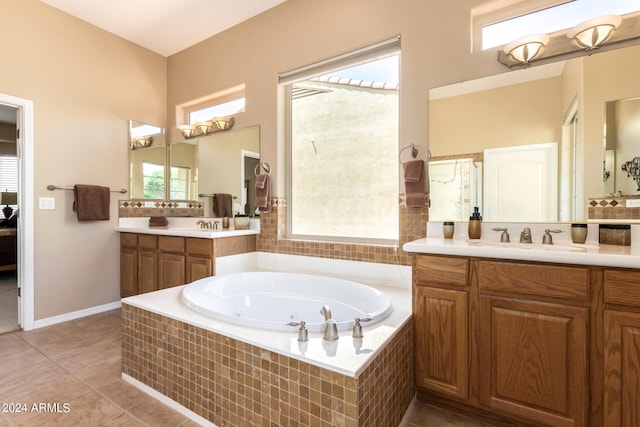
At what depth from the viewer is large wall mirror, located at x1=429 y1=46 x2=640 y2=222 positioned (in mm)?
1763

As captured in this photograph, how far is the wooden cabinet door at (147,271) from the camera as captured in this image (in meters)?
3.18

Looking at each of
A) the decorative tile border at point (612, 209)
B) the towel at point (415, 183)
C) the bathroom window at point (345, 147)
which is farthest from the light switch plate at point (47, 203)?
the decorative tile border at point (612, 209)

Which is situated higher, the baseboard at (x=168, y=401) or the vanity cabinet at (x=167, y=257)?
the vanity cabinet at (x=167, y=257)

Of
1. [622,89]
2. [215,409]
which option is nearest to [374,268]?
[215,409]

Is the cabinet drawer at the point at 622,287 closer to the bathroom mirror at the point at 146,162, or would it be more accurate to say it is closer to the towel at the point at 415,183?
the towel at the point at 415,183

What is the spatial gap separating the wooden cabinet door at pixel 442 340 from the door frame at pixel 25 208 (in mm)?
3358

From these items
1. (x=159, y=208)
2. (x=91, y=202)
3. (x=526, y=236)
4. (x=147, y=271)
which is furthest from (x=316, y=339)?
(x=159, y=208)

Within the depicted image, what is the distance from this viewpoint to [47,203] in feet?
9.73

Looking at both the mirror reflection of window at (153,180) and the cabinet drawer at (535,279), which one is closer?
the cabinet drawer at (535,279)

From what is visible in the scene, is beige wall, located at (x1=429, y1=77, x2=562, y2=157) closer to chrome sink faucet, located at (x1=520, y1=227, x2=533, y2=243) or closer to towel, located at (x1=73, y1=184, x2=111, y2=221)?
chrome sink faucet, located at (x1=520, y1=227, x2=533, y2=243)

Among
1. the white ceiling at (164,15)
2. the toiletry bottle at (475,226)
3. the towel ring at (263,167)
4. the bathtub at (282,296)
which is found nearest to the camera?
the toiletry bottle at (475,226)

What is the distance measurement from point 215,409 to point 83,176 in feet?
9.43

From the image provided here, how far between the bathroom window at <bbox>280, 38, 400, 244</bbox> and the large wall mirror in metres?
0.48

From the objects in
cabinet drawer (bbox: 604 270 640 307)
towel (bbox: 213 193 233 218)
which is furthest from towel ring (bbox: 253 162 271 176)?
cabinet drawer (bbox: 604 270 640 307)
